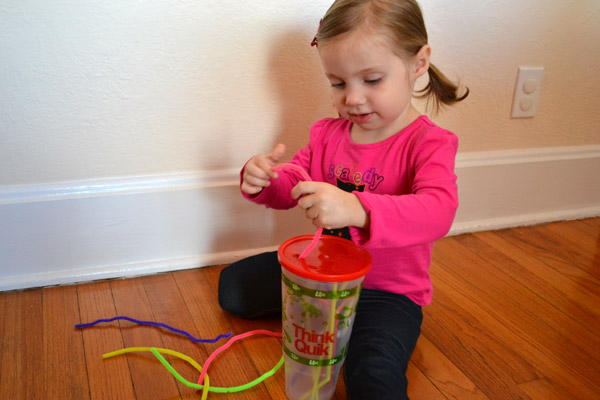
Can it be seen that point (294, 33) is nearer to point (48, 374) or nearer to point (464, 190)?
point (464, 190)

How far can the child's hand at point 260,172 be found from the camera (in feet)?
2.54

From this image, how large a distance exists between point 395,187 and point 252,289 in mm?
336

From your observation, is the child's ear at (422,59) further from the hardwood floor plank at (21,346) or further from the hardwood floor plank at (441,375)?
the hardwood floor plank at (21,346)

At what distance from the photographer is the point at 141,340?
0.87 meters

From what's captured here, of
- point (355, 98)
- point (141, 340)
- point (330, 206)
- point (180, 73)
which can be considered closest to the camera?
point (330, 206)

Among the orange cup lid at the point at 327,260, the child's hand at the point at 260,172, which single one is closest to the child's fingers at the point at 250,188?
the child's hand at the point at 260,172

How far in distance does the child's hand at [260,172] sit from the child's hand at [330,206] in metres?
0.11

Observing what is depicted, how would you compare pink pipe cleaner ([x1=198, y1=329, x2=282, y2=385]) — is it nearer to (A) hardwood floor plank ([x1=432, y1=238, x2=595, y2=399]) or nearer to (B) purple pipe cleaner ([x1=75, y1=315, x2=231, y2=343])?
(B) purple pipe cleaner ([x1=75, y1=315, x2=231, y2=343])

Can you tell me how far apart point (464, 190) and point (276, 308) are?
65 centimetres

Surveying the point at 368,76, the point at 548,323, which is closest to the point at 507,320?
the point at 548,323

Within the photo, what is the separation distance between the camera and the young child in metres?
0.69

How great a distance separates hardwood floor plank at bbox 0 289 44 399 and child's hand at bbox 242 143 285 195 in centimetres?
44

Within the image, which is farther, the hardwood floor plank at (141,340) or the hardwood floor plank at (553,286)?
the hardwood floor plank at (553,286)

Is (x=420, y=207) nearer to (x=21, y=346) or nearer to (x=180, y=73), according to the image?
(x=180, y=73)
